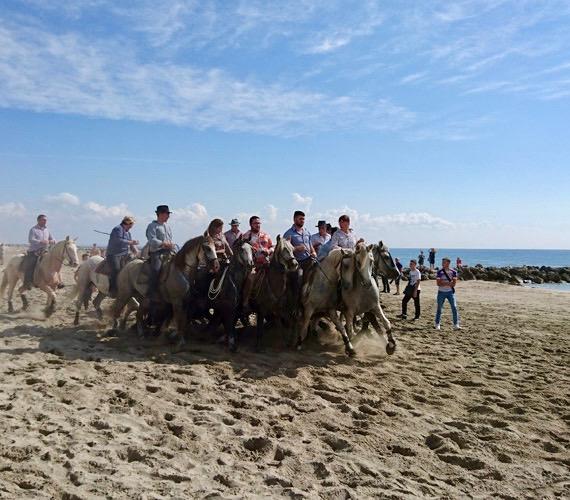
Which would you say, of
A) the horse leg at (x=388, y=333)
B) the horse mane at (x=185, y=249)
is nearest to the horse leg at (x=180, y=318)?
the horse mane at (x=185, y=249)

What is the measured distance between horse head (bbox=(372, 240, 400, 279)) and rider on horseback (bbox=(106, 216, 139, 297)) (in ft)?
17.2

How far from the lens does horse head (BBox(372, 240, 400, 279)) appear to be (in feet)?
31.8

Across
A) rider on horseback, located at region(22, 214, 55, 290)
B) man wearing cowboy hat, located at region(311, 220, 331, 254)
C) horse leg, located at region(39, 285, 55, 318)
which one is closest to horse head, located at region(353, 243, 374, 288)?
man wearing cowboy hat, located at region(311, 220, 331, 254)

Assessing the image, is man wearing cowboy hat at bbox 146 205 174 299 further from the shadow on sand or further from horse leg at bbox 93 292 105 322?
horse leg at bbox 93 292 105 322

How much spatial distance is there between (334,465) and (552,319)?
13.2 m

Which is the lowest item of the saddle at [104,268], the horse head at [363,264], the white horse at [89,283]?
the white horse at [89,283]

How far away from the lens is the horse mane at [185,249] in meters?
8.90

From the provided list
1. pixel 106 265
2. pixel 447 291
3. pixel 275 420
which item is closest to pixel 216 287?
pixel 106 265

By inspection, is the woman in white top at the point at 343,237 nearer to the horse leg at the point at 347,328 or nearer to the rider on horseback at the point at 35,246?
the horse leg at the point at 347,328

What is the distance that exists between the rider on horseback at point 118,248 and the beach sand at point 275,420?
149 cm

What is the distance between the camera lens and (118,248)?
1052 centimetres

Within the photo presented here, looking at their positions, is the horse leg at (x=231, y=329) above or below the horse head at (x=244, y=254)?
below

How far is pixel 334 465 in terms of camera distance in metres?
4.54

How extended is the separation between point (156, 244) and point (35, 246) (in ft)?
16.7
